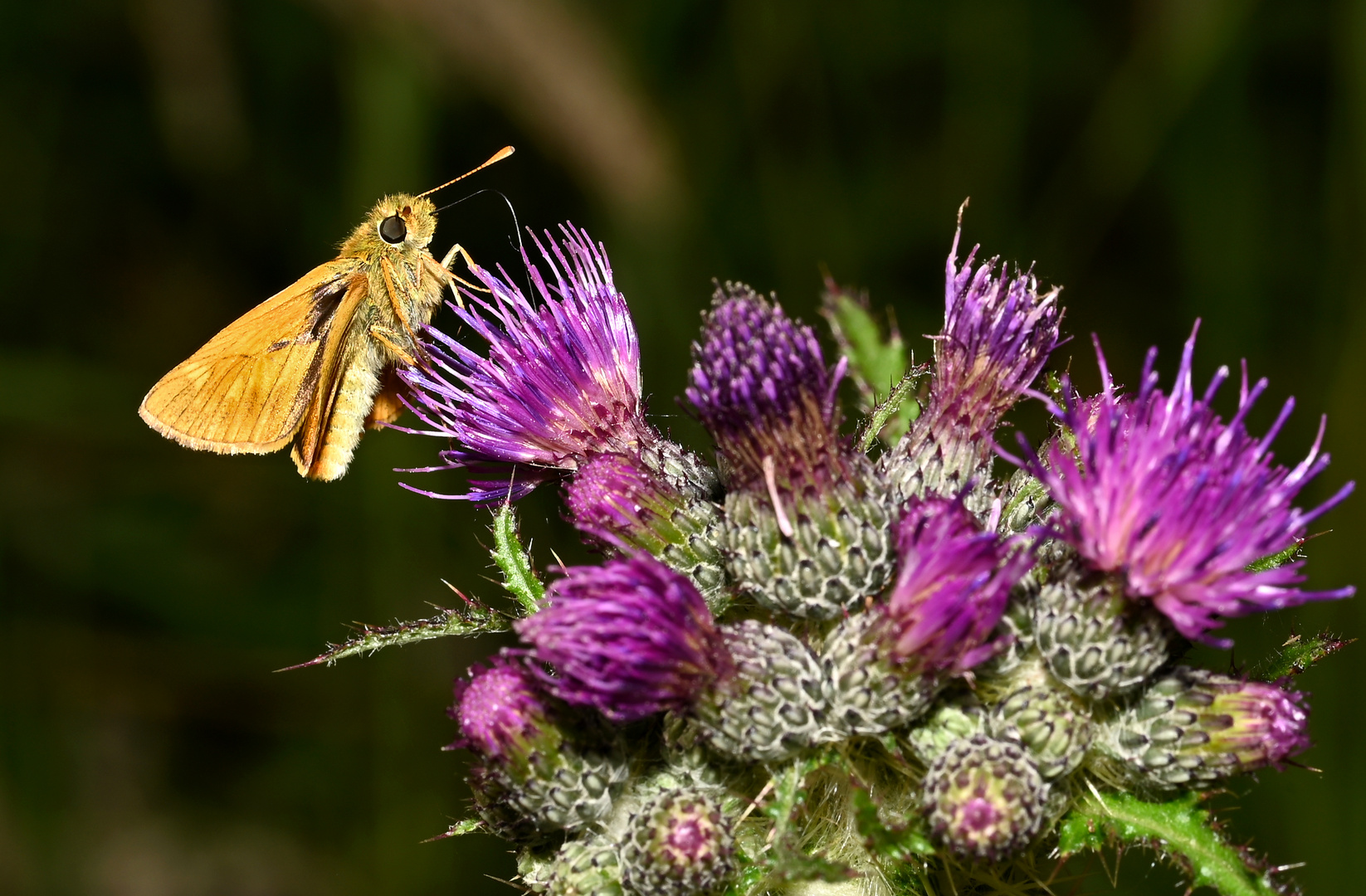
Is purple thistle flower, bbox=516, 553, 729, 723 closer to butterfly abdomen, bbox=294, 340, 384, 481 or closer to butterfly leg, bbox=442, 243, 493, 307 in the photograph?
butterfly leg, bbox=442, 243, 493, 307

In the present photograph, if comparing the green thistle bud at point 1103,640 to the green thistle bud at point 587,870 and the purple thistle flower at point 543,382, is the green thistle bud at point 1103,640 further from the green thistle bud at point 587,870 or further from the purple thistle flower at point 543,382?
the purple thistle flower at point 543,382

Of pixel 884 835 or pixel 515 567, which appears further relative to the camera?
pixel 515 567

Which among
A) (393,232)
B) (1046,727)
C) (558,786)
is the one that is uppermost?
(393,232)

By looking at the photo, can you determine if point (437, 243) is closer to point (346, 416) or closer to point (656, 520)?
point (346, 416)

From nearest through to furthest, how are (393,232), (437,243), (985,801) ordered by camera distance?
1. (985,801)
2. (393,232)
3. (437,243)

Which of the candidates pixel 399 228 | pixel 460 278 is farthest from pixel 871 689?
pixel 399 228

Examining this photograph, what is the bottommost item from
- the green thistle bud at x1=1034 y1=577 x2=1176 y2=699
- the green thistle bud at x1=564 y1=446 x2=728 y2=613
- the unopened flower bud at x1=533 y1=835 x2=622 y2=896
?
the unopened flower bud at x1=533 y1=835 x2=622 y2=896

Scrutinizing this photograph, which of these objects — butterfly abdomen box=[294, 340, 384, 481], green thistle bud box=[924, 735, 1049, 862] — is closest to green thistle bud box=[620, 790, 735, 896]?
green thistle bud box=[924, 735, 1049, 862]

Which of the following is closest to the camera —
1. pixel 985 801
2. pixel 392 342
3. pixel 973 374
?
pixel 985 801
